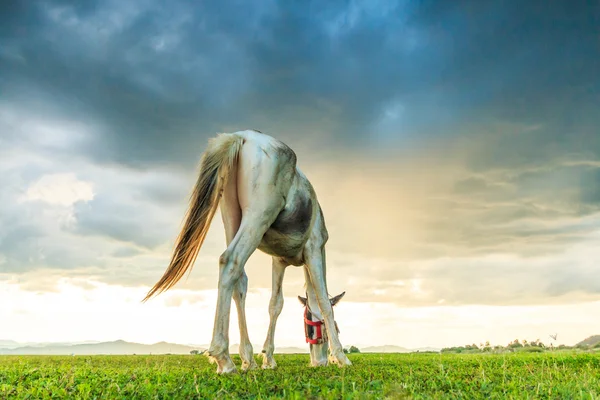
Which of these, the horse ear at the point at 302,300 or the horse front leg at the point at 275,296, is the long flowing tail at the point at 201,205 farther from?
the horse ear at the point at 302,300

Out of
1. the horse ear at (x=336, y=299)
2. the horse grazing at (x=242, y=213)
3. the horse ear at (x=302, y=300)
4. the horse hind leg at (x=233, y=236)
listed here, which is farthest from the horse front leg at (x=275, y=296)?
the horse hind leg at (x=233, y=236)

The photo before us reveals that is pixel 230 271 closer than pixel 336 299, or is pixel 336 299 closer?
pixel 230 271

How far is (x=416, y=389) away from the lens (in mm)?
4469

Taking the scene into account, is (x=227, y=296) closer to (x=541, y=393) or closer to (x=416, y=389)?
(x=416, y=389)

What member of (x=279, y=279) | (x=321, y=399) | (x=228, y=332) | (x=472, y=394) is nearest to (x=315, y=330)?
(x=279, y=279)

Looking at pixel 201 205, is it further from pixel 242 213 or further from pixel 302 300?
pixel 302 300

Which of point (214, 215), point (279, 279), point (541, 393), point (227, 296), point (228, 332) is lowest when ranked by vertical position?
point (541, 393)

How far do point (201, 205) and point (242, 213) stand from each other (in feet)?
2.01

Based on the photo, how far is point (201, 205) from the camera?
696cm

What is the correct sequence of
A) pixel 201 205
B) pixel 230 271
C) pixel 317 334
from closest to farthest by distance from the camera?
pixel 230 271 < pixel 201 205 < pixel 317 334

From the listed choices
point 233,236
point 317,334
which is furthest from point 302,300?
point 233,236

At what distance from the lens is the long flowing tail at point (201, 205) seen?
6.93 meters

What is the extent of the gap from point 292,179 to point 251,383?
3435mm

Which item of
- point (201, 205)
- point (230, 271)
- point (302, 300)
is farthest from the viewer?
point (302, 300)
